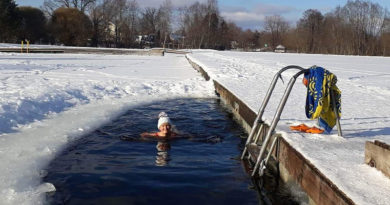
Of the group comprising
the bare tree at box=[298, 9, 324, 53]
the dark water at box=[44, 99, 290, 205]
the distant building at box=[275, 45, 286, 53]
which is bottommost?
the dark water at box=[44, 99, 290, 205]

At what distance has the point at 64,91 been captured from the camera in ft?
31.8

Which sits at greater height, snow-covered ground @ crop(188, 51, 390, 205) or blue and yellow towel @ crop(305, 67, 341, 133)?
blue and yellow towel @ crop(305, 67, 341, 133)

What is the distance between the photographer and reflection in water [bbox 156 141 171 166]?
505 cm

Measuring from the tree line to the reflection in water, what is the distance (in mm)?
50071

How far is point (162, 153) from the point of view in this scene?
18.1 ft

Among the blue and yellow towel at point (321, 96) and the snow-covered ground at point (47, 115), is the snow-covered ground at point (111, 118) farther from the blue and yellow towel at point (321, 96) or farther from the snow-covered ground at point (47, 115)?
the blue and yellow towel at point (321, 96)

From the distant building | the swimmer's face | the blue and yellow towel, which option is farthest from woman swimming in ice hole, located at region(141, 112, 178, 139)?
the distant building

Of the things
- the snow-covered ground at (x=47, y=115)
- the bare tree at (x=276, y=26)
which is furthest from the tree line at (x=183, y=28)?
the snow-covered ground at (x=47, y=115)

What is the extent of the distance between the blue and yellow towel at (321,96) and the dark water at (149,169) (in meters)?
1.17

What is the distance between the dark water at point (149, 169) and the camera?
12.6ft

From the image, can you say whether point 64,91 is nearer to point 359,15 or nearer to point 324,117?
point 324,117

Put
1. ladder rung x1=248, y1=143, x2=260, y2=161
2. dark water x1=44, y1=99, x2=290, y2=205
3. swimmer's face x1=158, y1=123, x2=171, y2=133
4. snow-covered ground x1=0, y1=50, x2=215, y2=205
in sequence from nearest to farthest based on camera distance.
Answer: dark water x1=44, y1=99, x2=290, y2=205
snow-covered ground x1=0, y1=50, x2=215, y2=205
ladder rung x1=248, y1=143, x2=260, y2=161
swimmer's face x1=158, y1=123, x2=171, y2=133

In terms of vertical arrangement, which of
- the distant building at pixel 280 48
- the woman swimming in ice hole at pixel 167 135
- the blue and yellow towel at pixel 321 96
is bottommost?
the woman swimming in ice hole at pixel 167 135

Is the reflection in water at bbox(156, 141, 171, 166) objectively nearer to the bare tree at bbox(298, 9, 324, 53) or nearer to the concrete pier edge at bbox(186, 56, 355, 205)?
the concrete pier edge at bbox(186, 56, 355, 205)
